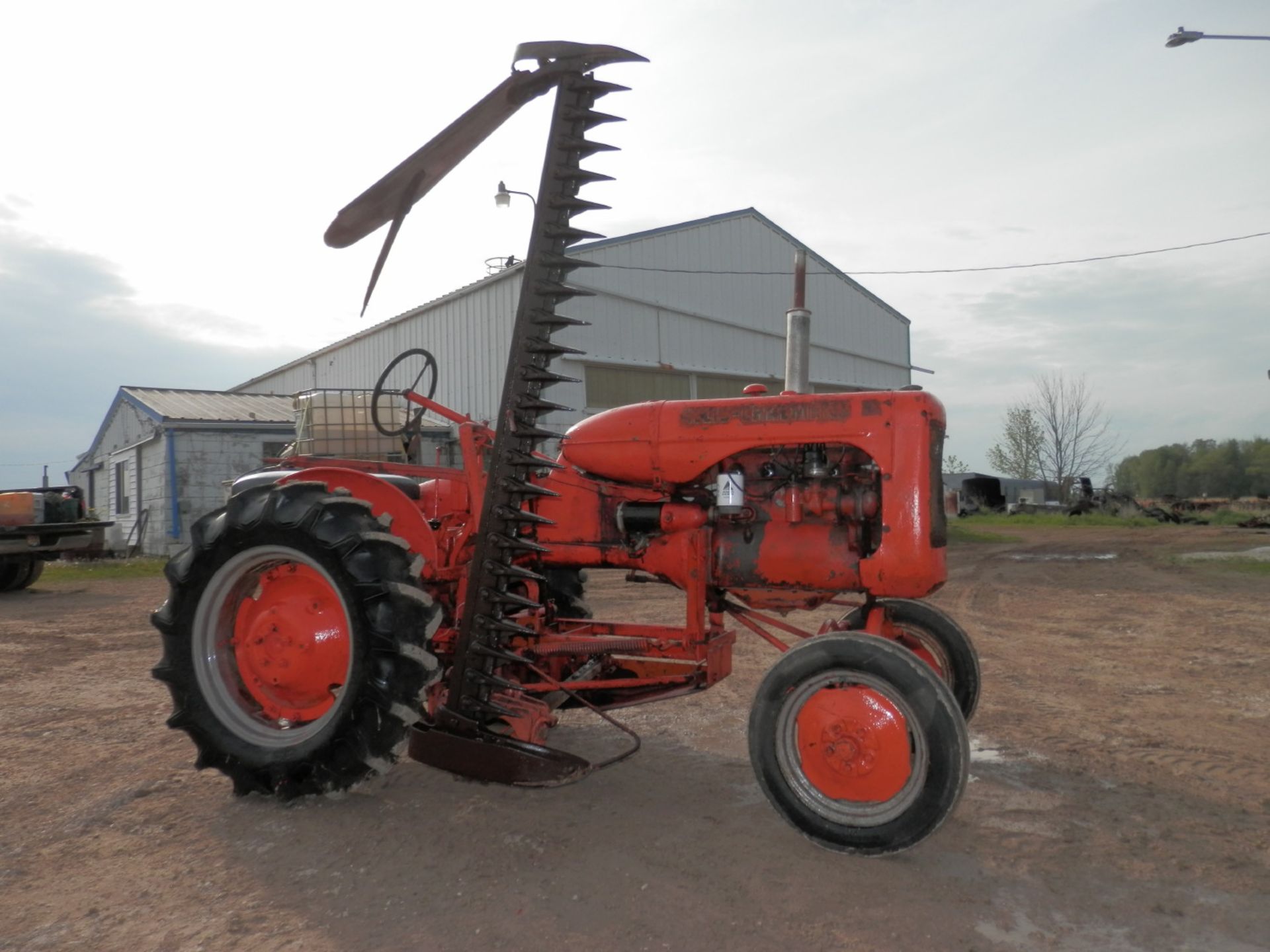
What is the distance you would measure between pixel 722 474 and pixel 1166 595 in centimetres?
794

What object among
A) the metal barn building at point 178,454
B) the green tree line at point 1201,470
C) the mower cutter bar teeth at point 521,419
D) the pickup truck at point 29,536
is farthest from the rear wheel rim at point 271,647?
the green tree line at point 1201,470

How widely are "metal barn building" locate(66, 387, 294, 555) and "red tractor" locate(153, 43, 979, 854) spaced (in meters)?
12.8

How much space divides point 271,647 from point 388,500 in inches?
29.1

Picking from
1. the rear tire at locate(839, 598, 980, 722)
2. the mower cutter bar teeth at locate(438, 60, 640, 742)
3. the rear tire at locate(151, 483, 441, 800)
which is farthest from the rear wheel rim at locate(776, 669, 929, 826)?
the rear tire at locate(151, 483, 441, 800)

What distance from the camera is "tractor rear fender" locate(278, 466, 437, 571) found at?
12.5 feet

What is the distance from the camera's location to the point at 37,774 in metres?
3.94

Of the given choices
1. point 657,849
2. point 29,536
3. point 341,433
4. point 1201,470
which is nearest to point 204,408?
point 29,536

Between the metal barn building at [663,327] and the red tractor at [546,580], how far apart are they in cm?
1079

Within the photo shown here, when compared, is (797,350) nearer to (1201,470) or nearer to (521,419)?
(521,419)

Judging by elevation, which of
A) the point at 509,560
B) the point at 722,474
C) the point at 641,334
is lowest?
the point at 509,560

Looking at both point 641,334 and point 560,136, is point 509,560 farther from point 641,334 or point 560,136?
point 641,334

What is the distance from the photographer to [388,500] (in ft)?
12.8

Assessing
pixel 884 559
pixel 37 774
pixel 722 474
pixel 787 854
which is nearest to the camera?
pixel 787 854

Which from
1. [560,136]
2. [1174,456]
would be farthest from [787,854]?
[1174,456]
